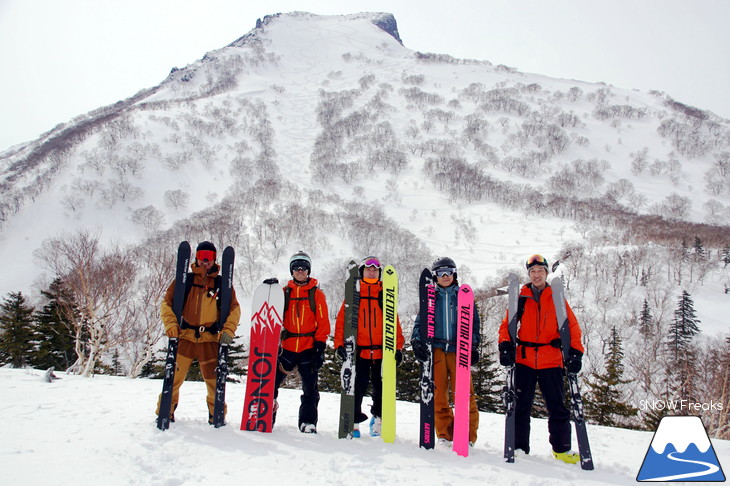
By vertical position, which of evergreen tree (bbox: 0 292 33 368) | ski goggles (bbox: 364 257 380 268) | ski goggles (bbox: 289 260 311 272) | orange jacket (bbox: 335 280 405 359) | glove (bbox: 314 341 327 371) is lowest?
evergreen tree (bbox: 0 292 33 368)

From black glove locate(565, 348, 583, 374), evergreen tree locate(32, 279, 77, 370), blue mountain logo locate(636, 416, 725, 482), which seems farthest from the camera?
evergreen tree locate(32, 279, 77, 370)

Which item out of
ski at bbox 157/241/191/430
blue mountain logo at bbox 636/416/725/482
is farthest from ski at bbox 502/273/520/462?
ski at bbox 157/241/191/430

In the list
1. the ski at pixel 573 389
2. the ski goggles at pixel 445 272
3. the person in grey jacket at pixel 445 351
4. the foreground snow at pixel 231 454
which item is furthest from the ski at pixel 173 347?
the ski at pixel 573 389

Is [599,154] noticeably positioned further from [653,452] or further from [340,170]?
[653,452]

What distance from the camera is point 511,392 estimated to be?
453 cm

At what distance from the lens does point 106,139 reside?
92.6m

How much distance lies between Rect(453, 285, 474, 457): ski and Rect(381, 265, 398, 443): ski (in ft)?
2.57

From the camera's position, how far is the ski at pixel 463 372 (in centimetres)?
438

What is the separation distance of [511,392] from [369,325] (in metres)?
1.90

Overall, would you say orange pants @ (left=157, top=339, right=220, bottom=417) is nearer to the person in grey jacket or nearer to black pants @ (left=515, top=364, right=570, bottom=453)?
the person in grey jacket

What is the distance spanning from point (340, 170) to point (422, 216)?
29.1m

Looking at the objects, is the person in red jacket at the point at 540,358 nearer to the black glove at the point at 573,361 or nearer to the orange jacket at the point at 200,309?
the black glove at the point at 573,361

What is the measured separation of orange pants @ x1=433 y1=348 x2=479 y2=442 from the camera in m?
4.73

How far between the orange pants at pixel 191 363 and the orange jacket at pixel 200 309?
0.32ft
